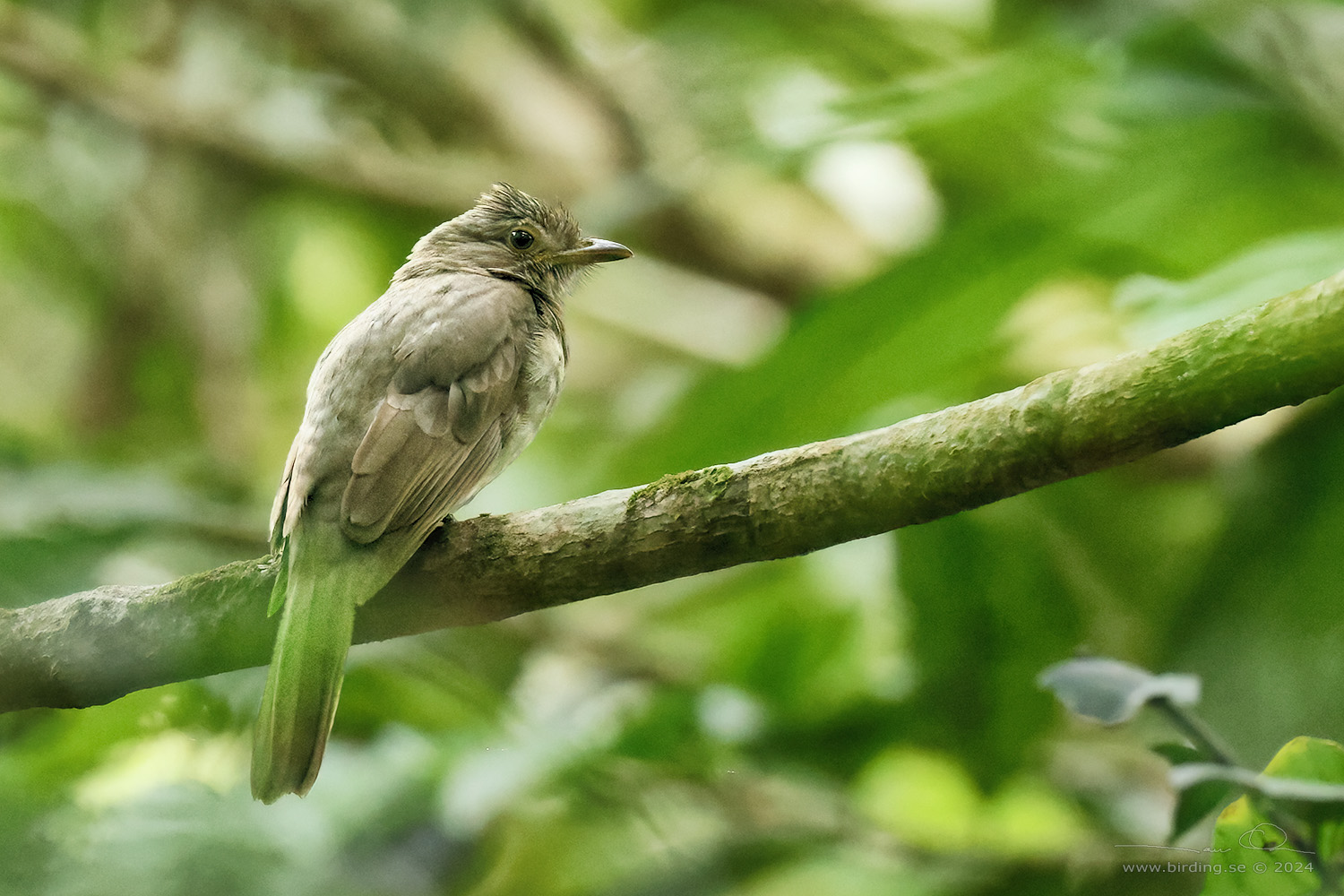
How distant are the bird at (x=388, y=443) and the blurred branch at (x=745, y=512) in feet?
0.27

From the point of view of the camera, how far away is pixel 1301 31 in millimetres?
3117

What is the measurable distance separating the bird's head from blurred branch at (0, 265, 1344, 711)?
121 centimetres

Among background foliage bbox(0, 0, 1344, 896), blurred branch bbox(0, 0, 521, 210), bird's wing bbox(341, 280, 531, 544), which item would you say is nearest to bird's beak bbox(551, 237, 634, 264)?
background foliage bbox(0, 0, 1344, 896)

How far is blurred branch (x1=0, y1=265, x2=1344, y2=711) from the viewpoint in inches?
55.6

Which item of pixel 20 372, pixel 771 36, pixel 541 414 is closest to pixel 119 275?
pixel 20 372

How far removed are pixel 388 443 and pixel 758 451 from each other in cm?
86

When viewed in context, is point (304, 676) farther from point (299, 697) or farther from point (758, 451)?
point (758, 451)

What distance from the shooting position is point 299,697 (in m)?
1.83

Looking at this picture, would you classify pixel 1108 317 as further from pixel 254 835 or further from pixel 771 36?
pixel 254 835

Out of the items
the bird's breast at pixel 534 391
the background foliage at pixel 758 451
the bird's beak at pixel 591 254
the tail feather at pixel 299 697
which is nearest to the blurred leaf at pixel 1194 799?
the background foliage at pixel 758 451

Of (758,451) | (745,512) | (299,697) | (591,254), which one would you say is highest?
(591,254)

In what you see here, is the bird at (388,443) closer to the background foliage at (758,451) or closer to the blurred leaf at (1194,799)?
the background foliage at (758,451)

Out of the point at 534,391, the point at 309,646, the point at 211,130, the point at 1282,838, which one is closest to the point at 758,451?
the point at 534,391

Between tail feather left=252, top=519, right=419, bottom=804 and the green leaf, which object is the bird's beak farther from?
the green leaf
